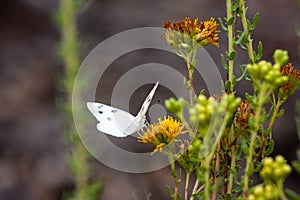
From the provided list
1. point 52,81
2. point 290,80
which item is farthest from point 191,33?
point 52,81

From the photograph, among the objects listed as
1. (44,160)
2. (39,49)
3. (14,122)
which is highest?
(39,49)

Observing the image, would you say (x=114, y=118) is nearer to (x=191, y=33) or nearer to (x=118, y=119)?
Result: (x=118, y=119)

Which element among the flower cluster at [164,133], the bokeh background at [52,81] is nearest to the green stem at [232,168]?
the flower cluster at [164,133]

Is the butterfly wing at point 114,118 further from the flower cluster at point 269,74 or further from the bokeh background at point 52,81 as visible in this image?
the bokeh background at point 52,81

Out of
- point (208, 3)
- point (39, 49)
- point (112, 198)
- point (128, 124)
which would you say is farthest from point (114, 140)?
point (128, 124)

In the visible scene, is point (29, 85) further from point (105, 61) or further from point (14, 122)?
point (105, 61)
